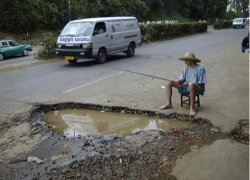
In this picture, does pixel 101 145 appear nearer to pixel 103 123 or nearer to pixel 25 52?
pixel 103 123

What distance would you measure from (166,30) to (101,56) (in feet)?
56.5

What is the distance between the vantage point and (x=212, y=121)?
22.9ft

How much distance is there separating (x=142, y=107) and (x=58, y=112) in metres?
1.81

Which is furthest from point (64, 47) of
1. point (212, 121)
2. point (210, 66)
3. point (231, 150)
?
point (231, 150)

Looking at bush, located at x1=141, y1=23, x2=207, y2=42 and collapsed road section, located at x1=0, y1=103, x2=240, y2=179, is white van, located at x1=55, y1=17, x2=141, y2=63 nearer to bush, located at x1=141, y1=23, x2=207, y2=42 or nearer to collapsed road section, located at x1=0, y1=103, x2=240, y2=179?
collapsed road section, located at x1=0, y1=103, x2=240, y2=179

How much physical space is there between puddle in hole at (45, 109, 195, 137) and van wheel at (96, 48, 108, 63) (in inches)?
308

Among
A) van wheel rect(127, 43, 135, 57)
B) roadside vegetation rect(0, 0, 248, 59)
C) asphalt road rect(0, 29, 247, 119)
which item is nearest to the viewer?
asphalt road rect(0, 29, 247, 119)

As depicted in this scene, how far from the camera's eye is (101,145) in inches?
238

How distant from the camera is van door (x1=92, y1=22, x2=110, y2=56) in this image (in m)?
15.6

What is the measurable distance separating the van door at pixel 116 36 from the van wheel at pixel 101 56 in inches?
22.0

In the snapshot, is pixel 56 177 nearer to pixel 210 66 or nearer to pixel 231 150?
pixel 231 150

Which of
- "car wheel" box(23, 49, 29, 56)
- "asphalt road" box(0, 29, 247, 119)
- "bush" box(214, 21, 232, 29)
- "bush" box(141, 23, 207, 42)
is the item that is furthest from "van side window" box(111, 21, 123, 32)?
"bush" box(214, 21, 232, 29)

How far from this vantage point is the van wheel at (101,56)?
623 inches

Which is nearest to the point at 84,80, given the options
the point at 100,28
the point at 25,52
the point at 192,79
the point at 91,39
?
the point at 91,39
